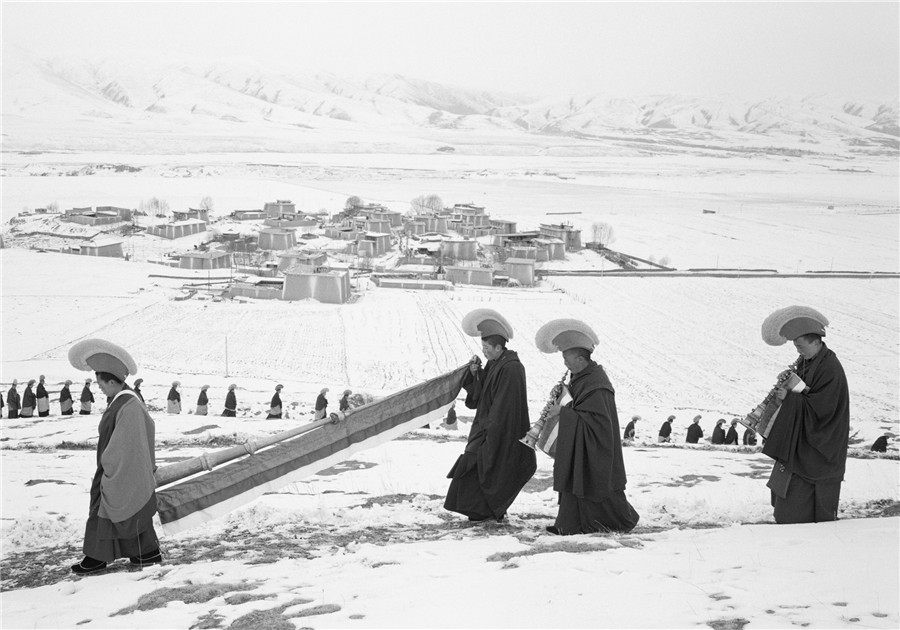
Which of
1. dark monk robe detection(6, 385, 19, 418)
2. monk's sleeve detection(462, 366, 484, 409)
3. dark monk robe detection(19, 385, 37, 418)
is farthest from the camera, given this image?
dark monk robe detection(19, 385, 37, 418)

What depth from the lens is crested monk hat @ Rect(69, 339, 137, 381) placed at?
488 cm

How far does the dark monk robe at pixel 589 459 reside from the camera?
16.8 feet

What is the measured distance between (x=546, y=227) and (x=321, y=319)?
28.7 meters

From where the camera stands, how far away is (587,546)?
15.2ft

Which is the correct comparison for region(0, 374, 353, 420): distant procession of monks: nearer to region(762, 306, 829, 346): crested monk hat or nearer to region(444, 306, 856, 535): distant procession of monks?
region(444, 306, 856, 535): distant procession of monks

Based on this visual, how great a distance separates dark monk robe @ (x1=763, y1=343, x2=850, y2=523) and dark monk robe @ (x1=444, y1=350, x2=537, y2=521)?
1743 mm

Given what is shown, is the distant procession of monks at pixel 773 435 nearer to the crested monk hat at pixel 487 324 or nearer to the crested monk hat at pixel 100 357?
the crested monk hat at pixel 487 324

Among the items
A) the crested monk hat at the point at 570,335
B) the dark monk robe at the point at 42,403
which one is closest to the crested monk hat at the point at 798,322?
the crested monk hat at the point at 570,335

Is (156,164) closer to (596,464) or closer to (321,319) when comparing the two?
(321,319)

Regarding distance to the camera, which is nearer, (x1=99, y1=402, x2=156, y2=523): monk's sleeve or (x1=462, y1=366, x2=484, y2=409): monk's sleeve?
(x1=99, y1=402, x2=156, y2=523): monk's sleeve

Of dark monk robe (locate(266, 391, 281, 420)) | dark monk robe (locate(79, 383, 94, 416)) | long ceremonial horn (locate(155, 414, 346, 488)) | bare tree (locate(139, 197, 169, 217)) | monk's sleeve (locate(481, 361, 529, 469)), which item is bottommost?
dark monk robe (locate(266, 391, 281, 420))

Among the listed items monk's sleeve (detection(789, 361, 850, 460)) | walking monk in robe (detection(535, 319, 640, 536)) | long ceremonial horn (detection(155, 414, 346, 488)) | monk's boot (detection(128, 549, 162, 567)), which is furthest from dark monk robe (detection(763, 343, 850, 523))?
monk's boot (detection(128, 549, 162, 567))

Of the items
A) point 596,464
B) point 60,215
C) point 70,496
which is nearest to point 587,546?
point 596,464

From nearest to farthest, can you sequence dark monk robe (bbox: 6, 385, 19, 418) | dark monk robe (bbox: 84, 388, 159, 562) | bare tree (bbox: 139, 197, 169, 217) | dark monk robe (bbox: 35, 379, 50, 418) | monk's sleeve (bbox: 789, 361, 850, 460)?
dark monk robe (bbox: 84, 388, 159, 562)
monk's sleeve (bbox: 789, 361, 850, 460)
dark monk robe (bbox: 6, 385, 19, 418)
dark monk robe (bbox: 35, 379, 50, 418)
bare tree (bbox: 139, 197, 169, 217)
